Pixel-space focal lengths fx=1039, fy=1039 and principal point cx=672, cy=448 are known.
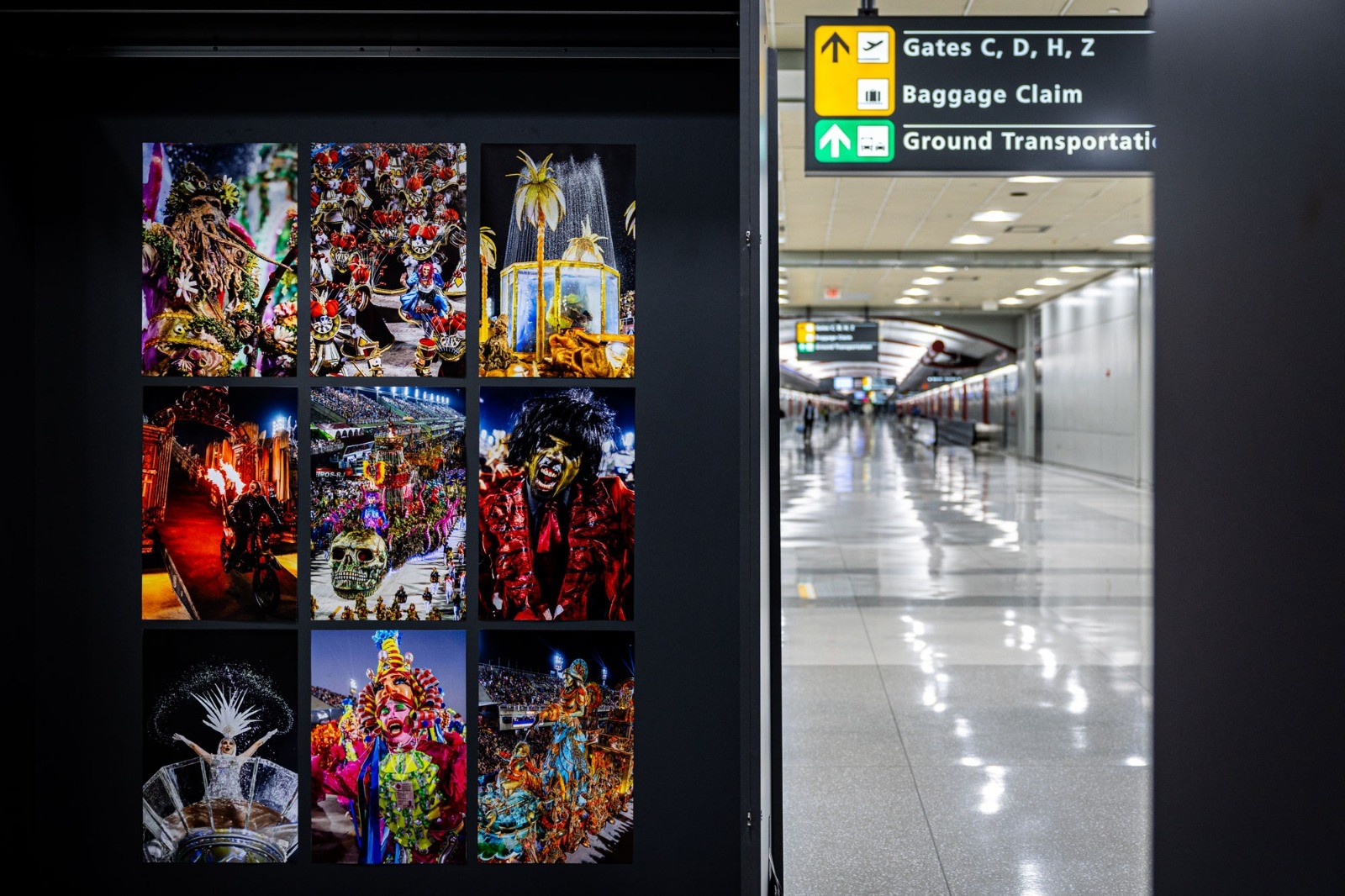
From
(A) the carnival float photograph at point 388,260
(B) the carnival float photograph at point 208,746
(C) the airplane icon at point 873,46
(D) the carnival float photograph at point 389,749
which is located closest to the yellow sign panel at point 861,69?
(C) the airplane icon at point 873,46

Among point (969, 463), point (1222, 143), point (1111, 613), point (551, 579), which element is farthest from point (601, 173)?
point (969, 463)

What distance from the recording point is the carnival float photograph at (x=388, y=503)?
9.52ft

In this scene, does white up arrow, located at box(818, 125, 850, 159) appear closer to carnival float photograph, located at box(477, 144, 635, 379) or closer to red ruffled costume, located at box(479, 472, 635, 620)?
carnival float photograph, located at box(477, 144, 635, 379)

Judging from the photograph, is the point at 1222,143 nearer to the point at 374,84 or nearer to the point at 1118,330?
the point at 374,84

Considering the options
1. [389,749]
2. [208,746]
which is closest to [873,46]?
[389,749]

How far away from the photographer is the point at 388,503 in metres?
2.91

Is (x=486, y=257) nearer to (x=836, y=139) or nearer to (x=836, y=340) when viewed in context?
(x=836, y=139)

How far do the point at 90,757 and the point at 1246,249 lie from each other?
125 inches

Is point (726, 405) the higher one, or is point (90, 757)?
point (726, 405)

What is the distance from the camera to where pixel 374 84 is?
9.47 feet

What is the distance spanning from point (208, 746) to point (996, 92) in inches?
143

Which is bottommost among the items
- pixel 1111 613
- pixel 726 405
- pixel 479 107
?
pixel 1111 613

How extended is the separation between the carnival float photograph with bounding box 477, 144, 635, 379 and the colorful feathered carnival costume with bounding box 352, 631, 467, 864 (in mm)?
904

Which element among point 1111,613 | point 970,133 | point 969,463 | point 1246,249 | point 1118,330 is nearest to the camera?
point 1246,249
